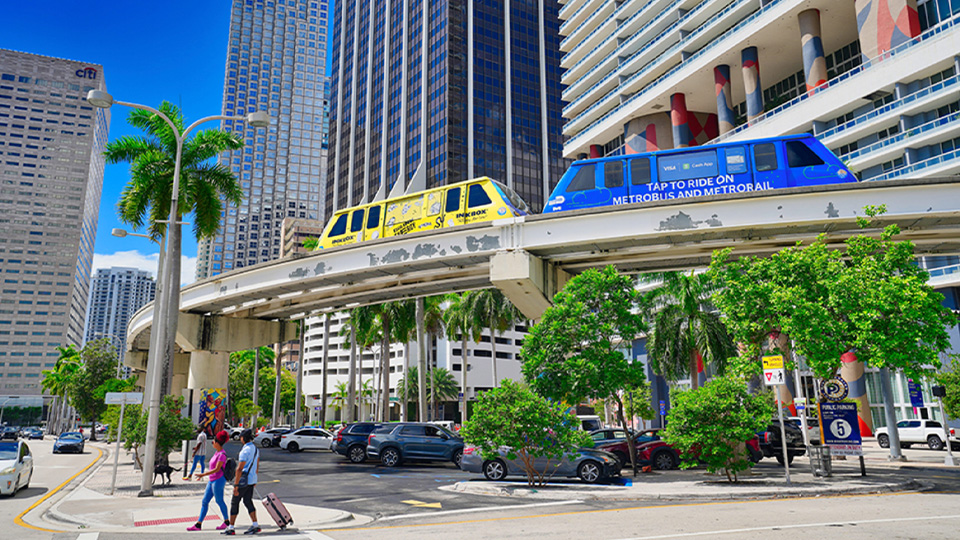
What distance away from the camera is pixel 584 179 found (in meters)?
20.7

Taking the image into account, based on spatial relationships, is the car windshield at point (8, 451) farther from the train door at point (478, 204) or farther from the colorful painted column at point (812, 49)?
the colorful painted column at point (812, 49)

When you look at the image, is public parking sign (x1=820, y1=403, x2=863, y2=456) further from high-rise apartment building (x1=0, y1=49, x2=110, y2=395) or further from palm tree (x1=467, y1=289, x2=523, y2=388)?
high-rise apartment building (x1=0, y1=49, x2=110, y2=395)

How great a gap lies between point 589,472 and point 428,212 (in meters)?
10.6

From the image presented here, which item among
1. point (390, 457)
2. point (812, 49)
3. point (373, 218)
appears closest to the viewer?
point (390, 457)

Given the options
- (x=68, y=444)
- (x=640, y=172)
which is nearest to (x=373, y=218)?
(x=640, y=172)

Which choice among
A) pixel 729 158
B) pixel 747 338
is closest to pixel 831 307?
pixel 747 338

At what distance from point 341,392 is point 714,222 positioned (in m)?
94.0

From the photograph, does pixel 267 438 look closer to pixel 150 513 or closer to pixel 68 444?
pixel 68 444

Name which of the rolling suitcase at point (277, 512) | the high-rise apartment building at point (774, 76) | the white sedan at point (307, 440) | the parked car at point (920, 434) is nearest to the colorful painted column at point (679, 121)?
the high-rise apartment building at point (774, 76)

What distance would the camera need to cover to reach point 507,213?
20.8 metres

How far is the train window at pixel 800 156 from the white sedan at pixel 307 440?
28.4 metres

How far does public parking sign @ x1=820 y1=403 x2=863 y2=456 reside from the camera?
A: 669 inches

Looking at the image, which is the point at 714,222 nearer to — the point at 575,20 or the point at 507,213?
the point at 507,213

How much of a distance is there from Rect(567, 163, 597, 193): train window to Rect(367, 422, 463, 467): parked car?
1096 cm
